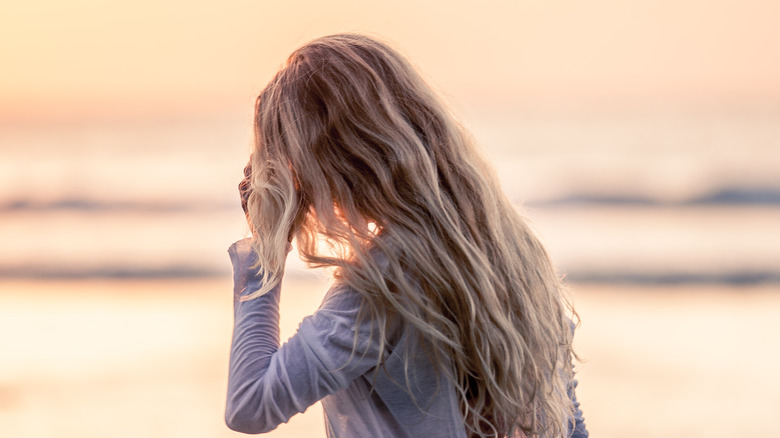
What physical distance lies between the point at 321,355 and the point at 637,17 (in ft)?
13.2

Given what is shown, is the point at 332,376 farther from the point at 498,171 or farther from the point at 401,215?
the point at 498,171

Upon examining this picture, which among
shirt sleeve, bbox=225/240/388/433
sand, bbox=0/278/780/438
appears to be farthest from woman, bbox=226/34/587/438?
sand, bbox=0/278/780/438

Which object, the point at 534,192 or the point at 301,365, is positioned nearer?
the point at 301,365

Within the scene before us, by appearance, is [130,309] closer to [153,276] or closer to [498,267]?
[153,276]

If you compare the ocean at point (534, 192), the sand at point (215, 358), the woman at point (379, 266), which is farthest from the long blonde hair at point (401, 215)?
the ocean at point (534, 192)

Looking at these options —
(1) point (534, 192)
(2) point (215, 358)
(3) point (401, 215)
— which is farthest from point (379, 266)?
(1) point (534, 192)

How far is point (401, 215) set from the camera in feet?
2.59

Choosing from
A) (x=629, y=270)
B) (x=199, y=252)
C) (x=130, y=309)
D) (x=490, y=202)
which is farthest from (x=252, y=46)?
(x=490, y=202)

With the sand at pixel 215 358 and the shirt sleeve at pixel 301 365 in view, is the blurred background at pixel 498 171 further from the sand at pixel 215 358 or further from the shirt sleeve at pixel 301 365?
the shirt sleeve at pixel 301 365

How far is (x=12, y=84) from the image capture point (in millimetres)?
3809

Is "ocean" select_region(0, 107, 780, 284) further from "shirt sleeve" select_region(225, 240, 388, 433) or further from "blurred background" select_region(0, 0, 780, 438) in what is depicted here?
"shirt sleeve" select_region(225, 240, 388, 433)

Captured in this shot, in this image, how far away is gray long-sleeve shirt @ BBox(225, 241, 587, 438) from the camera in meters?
0.76

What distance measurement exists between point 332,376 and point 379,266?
0.40 ft

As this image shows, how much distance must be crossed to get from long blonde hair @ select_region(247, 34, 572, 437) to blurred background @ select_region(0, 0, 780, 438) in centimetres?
142
